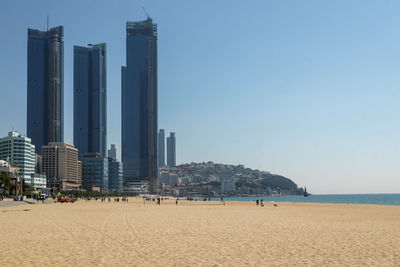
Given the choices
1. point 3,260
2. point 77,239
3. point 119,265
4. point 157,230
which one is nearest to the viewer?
point 119,265

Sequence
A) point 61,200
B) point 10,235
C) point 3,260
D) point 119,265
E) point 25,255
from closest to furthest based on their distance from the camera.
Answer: point 119,265, point 3,260, point 25,255, point 10,235, point 61,200

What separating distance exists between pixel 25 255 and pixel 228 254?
26.1 feet

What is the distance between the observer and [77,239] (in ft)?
68.4

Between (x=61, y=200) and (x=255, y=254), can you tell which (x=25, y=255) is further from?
(x=61, y=200)

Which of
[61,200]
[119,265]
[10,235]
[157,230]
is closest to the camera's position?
[119,265]

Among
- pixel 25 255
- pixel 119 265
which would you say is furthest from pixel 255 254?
pixel 25 255

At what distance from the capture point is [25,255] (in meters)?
16.2

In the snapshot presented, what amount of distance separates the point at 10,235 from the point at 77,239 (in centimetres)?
489

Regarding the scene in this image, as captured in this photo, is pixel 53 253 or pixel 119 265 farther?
pixel 53 253

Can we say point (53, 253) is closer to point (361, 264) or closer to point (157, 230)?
point (157, 230)

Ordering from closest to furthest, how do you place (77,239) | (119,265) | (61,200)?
1. (119,265)
2. (77,239)
3. (61,200)

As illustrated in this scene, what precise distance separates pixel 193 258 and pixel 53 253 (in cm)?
576

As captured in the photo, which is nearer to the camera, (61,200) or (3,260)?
(3,260)

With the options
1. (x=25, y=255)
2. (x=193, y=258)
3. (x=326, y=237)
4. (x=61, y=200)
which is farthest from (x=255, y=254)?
(x=61, y=200)
